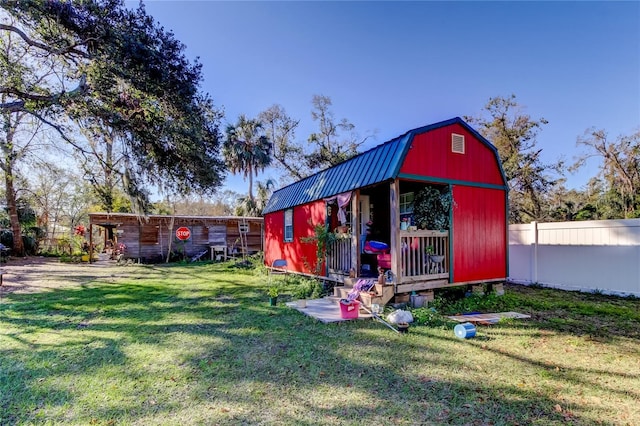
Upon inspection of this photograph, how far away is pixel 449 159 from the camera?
6.85m

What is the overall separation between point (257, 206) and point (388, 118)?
10849 mm

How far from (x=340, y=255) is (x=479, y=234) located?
319 centimetres

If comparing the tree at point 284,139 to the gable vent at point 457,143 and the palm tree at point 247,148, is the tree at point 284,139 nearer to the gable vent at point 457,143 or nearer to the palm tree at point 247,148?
the palm tree at point 247,148

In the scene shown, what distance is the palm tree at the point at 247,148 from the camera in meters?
22.4

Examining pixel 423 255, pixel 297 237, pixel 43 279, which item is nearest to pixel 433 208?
pixel 423 255

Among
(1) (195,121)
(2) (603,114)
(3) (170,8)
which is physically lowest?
(1) (195,121)

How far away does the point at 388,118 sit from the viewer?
830 inches

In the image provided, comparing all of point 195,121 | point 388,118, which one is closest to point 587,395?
point 195,121

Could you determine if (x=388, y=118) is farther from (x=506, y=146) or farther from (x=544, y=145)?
(x=544, y=145)

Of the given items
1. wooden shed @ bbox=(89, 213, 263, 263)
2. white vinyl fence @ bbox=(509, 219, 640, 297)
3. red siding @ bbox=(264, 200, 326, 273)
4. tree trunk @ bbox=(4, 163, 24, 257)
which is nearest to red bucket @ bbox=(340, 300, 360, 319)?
red siding @ bbox=(264, 200, 326, 273)

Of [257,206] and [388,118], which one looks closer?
[388,118]

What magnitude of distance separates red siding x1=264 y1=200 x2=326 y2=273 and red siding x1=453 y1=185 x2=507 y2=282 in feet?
10.7

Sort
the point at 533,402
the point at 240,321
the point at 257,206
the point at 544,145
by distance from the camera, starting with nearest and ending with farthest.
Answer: the point at 533,402 < the point at 240,321 < the point at 544,145 < the point at 257,206

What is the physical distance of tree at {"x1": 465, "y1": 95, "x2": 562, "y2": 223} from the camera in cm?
1650
